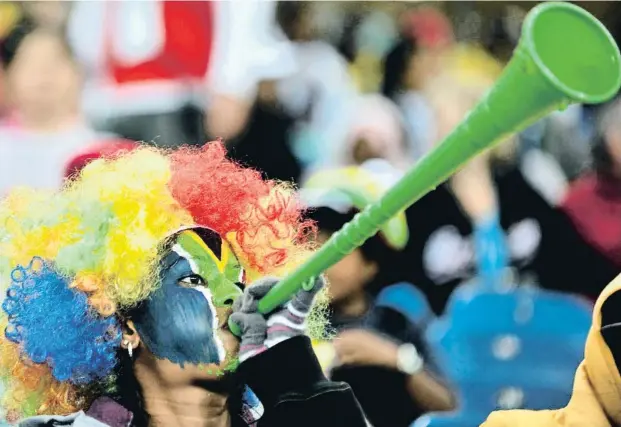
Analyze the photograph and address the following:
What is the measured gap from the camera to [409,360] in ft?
6.79

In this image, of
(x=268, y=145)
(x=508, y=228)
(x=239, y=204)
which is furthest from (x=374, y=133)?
(x=239, y=204)

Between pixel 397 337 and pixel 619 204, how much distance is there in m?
0.63

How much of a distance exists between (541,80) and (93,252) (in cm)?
72

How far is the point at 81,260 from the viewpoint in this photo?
127 centimetres

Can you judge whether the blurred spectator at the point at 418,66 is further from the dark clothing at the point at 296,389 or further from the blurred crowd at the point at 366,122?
the dark clothing at the point at 296,389

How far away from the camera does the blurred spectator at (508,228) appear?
6.81 feet

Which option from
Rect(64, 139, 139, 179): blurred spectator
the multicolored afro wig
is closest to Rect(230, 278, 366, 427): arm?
the multicolored afro wig

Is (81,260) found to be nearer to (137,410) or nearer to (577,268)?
(137,410)

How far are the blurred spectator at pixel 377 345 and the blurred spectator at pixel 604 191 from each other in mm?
475

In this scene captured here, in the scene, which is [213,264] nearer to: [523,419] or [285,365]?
[285,365]

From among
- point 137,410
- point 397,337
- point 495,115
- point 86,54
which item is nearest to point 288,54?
point 86,54

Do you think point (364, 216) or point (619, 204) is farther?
point (619, 204)

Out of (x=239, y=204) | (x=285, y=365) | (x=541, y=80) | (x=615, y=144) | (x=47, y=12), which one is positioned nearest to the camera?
(x=541, y=80)

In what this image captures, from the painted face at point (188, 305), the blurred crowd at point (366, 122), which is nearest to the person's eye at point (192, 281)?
the painted face at point (188, 305)
